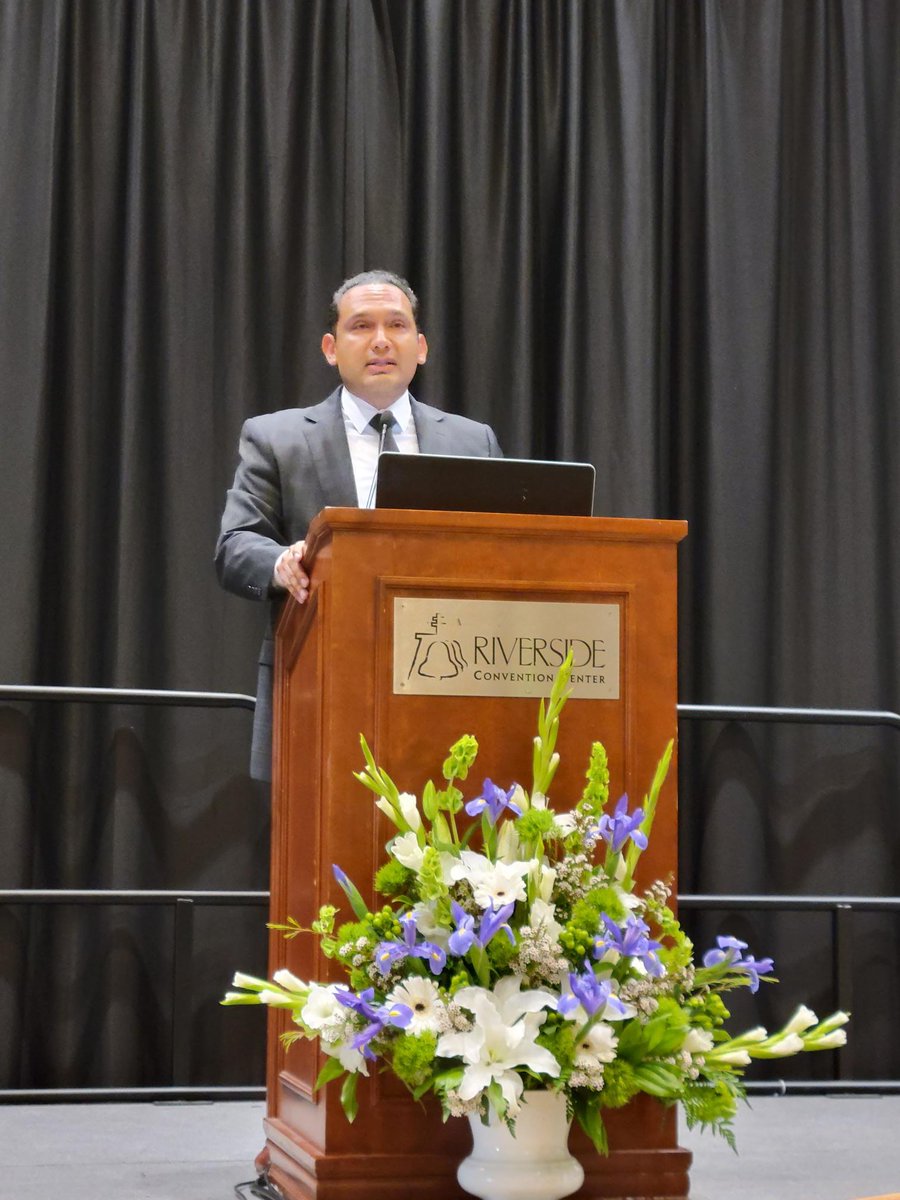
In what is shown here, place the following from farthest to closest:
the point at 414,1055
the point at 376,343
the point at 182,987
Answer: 1. the point at 182,987
2. the point at 376,343
3. the point at 414,1055

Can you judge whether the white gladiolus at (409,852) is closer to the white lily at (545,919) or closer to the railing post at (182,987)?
the white lily at (545,919)

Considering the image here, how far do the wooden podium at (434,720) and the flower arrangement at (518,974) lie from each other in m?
Result: 0.06

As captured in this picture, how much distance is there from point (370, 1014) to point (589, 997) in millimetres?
264

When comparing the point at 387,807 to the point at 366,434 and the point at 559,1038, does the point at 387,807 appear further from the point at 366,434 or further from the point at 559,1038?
the point at 366,434

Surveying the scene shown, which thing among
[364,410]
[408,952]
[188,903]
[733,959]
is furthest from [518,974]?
[188,903]

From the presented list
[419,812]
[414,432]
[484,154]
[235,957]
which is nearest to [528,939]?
[419,812]

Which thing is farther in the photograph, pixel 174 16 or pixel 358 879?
pixel 174 16

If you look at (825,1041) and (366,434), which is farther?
(366,434)

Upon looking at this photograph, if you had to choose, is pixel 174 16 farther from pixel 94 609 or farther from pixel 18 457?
pixel 94 609

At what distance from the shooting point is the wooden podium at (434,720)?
2.07 m

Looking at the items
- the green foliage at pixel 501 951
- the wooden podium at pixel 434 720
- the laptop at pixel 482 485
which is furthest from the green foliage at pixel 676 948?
the laptop at pixel 482 485

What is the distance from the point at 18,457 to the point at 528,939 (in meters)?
2.55

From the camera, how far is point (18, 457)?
4059 mm

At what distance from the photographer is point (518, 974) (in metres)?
1.95
